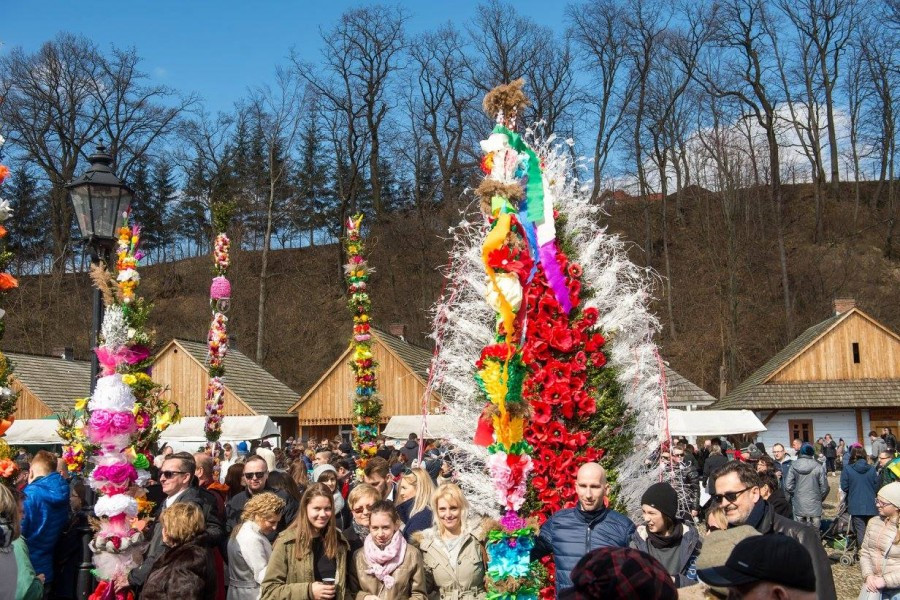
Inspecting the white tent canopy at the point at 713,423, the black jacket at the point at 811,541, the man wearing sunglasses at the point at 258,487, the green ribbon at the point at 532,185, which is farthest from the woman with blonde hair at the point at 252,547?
the white tent canopy at the point at 713,423

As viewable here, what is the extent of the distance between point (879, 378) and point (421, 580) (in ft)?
110

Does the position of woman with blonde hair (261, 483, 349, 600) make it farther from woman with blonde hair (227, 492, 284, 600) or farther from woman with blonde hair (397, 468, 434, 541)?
woman with blonde hair (397, 468, 434, 541)

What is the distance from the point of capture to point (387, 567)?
541 cm

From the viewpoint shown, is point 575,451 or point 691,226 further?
point 691,226

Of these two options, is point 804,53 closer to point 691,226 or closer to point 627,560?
point 691,226

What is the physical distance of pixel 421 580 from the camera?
546 centimetres

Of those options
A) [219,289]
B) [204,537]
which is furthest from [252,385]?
[204,537]

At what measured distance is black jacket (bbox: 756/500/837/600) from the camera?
4504 mm

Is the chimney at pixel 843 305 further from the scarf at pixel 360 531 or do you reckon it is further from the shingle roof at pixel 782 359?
the scarf at pixel 360 531

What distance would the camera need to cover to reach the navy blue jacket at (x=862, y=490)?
43.2 ft

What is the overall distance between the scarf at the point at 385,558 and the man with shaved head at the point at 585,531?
2.94 ft

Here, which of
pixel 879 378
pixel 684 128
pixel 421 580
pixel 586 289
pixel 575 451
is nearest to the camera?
pixel 421 580

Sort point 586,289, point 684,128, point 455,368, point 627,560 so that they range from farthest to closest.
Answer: point 684,128
point 455,368
point 586,289
point 627,560

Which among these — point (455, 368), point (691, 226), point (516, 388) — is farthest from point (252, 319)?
point (516, 388)
